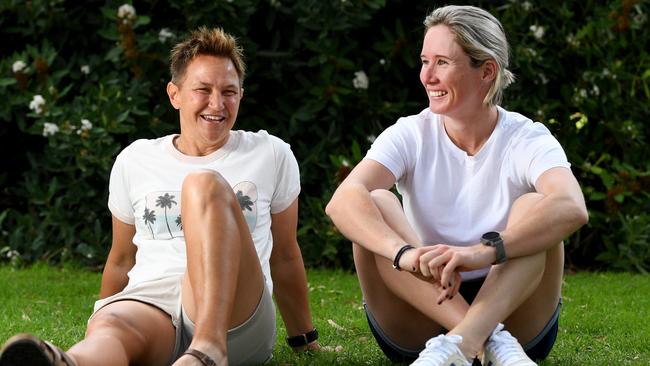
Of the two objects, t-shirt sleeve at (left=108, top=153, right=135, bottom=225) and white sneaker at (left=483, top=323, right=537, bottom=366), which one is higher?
t-shirt sleeve at (left=108, top=153, right=135, bottom=225)

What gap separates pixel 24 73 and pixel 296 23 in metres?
1.57

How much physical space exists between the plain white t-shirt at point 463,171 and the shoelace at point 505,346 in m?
0.34

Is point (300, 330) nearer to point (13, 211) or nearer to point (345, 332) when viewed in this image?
point (345, 332)

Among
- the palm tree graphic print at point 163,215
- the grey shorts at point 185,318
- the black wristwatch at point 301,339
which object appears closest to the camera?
the grey shorts at point 185,318

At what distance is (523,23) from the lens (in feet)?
22.0

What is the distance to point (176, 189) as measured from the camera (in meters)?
3.89

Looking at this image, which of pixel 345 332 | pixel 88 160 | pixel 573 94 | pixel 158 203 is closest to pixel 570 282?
pixel 573 94

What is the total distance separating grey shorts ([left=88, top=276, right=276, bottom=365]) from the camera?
3693 millimetres

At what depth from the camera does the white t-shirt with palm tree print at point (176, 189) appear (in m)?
3.83

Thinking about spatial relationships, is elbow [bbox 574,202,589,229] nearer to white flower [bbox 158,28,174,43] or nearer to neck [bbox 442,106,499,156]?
neck [bbox 442,106,499,156]

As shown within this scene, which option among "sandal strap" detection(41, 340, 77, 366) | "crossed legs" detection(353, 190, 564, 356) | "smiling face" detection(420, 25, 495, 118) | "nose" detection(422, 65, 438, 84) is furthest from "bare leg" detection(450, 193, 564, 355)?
"sandal strap" detection(41, 340, 77, 366)

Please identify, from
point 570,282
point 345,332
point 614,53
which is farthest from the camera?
point 614,53

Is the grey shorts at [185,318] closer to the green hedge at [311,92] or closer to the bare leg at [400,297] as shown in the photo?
the bare leg at [400,297]

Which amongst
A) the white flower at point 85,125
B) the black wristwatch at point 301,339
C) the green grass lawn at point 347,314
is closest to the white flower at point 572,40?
the green grass lawn at point 347,314
